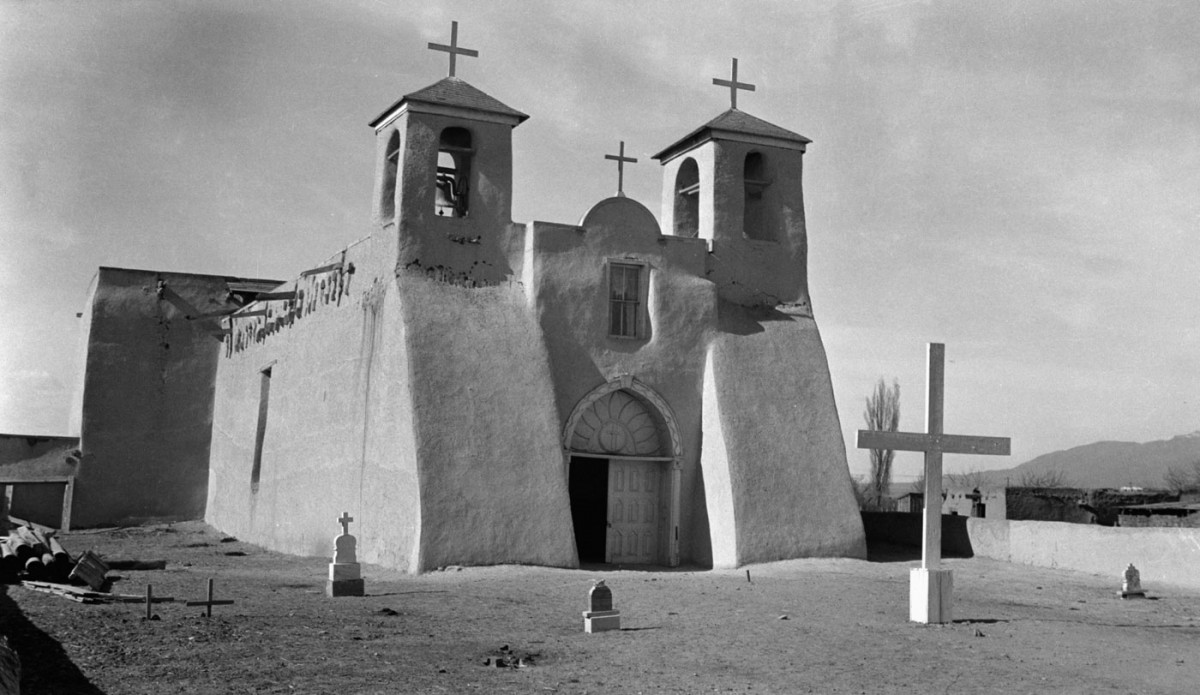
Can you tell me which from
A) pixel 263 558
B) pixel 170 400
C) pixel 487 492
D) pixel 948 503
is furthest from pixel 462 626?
pixel 948 503

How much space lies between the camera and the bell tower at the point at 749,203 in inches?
829

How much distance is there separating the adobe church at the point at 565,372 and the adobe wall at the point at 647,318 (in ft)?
0.12

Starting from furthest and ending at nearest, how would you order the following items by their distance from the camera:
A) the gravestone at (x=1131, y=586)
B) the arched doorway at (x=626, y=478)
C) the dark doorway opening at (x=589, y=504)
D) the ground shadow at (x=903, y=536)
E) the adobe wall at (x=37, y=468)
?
the adobe wall at (x=37, y=468) < the ground shadow at (x=903, y=536) < the dark doorway opening at (x=589, y=504) < the arched doorway at (x=626, y=478) < the gravestone at (x=1131, y=586)

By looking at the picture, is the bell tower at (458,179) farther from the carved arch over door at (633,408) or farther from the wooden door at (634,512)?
the wooden door at (634,512)

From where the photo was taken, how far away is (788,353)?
20594 mm

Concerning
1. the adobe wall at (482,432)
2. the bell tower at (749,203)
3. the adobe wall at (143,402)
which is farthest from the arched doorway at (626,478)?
the adobe wall at (143,402)

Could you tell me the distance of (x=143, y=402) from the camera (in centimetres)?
2875

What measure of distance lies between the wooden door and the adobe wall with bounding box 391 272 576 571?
201 centimetres

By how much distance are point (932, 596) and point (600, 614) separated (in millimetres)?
3460

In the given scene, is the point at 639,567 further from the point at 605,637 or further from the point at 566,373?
the point at 605,637

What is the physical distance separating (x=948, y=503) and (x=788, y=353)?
12.4m

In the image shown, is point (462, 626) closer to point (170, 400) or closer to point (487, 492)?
point (487, 492)

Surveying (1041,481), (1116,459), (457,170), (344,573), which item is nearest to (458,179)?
(457,170)

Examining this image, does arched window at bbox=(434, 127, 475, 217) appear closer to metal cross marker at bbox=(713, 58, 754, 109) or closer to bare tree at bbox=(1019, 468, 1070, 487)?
metal cross marker at bbox=(713, 58, 754, 109)
